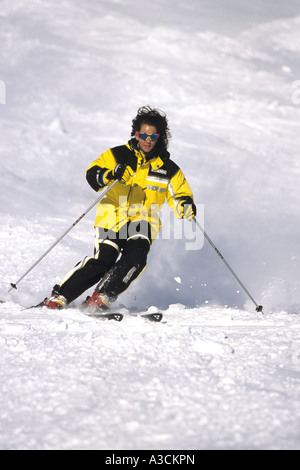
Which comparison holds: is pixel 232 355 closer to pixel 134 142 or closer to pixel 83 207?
pixel 134 142

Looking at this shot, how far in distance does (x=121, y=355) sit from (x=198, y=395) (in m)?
0.70

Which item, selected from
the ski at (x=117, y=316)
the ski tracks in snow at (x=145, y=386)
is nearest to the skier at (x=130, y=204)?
the ski at (x=117, y=316)

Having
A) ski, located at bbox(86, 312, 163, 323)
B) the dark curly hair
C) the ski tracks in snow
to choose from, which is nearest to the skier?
the dark curly hair

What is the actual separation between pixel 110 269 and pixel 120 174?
879mm

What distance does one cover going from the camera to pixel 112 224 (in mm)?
5211

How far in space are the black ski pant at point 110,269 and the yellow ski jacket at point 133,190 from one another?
Answer: 189mm

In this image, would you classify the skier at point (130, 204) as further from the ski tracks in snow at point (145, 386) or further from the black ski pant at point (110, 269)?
the ski tracks in snow at point (145, 386)

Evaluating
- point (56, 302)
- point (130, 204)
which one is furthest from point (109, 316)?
point (130, 204)

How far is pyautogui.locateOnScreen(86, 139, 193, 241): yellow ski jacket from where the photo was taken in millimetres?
5242

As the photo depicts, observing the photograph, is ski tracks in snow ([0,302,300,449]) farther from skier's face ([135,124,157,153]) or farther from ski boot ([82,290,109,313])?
skier's face ([135,124,157,153])

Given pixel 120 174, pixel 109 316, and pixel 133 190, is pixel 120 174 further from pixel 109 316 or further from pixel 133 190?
pixel 109 316

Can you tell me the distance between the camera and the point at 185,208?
17.5ft

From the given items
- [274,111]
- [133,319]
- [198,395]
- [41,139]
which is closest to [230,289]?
[133,319]

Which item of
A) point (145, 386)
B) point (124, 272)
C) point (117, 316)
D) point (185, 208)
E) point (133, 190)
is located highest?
point (133, 190)
